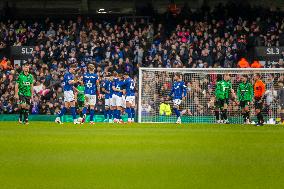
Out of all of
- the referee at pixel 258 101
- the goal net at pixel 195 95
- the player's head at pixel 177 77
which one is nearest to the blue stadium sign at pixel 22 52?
the goal net at pixel 195 95

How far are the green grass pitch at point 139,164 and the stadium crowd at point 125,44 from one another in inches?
544

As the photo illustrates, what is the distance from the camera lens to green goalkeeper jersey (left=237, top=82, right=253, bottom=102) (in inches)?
848

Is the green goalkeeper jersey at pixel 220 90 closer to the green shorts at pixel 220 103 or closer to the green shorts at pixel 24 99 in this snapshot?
the green shorts at pixel 220 103

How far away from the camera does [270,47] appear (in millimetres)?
27594

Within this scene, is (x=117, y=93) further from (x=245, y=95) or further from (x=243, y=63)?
(x=243, y=63)

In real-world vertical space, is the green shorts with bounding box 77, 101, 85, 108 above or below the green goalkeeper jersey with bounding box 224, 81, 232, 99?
below

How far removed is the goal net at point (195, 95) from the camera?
23.0 m

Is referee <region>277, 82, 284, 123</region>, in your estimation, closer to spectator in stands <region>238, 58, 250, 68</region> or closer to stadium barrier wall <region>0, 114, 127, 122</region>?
spectator in stands <region>238, 58, 250, 68</region>

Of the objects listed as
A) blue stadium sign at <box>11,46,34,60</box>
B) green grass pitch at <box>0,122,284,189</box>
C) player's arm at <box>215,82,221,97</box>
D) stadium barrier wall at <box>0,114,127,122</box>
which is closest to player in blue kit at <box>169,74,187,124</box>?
player's arm at <box>215,82,221,97</box>

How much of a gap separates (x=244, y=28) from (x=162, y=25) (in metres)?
3.93

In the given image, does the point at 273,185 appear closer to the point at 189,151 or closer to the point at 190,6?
the point at 189,151

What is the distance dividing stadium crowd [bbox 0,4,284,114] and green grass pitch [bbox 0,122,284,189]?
45.3 feet

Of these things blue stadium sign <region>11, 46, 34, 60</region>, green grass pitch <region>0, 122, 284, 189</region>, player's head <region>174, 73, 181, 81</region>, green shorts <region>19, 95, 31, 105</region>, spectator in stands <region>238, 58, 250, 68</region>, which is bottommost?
green grass pitch <region>0, 122, 284, 189</region>

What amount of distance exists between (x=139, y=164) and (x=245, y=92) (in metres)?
14.2
